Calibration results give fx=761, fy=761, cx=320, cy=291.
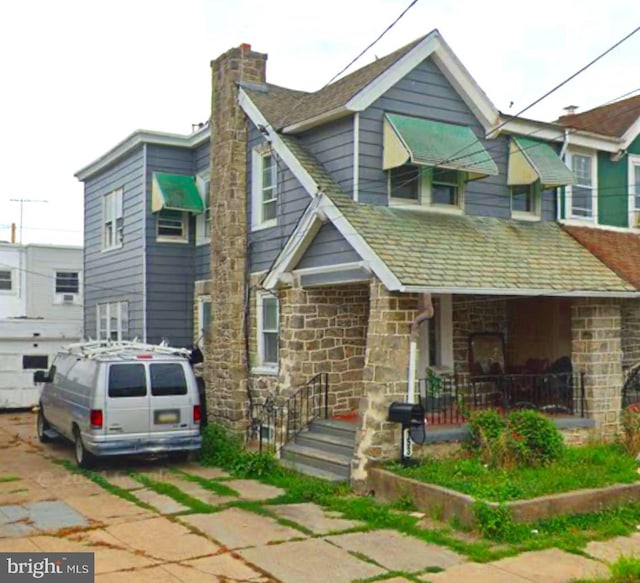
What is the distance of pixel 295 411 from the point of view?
13.3 m

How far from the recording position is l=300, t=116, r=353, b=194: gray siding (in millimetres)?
12695

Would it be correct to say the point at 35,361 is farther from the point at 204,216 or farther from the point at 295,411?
the point at 295,411

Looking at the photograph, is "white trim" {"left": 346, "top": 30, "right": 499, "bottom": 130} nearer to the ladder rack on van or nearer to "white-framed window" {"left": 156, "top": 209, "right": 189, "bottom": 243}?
the ladder rack on van

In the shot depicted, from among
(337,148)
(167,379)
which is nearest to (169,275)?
(167,379)

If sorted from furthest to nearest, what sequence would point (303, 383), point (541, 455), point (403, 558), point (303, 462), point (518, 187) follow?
point (518, 187) → point (303, 383) → point (303, 462) → point (541, 455) → point (403, 558)

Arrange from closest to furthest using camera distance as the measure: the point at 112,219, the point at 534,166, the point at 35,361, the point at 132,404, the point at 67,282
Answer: the point at 132,404 < the point at 534,166 < the point at 112,219 < the point at 35,361 < the point at 67,282

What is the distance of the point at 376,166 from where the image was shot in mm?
12750

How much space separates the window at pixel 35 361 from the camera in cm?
2219

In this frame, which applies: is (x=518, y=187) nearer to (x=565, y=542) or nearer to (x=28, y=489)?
(x=565, y=542)

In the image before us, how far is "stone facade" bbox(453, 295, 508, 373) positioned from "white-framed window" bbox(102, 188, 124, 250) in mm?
9041

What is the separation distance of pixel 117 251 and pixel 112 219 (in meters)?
1.04

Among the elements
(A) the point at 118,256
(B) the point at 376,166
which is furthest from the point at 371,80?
(A) the point at 118,256

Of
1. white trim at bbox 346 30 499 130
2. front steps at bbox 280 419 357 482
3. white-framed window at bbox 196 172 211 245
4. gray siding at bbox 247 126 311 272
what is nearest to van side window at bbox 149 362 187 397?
front steps at bbox 280 419 357 482

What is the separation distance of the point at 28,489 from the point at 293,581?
5.72 meters
